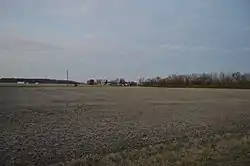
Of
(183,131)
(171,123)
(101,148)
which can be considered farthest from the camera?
(171,123)

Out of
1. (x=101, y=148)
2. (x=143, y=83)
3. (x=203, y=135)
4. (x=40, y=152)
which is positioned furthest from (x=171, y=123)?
(x=143, y=83)

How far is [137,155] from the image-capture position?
953 cm

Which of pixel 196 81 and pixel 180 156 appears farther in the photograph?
pixel 196 81

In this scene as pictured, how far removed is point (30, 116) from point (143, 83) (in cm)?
9840

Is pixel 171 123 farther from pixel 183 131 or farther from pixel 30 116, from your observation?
pixel 30 116

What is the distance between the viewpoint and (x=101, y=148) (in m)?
10.9

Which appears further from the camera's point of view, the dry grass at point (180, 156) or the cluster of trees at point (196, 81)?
the cluster of trees at point (196, 81)

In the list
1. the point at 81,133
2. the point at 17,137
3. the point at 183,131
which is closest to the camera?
the point at 17,137

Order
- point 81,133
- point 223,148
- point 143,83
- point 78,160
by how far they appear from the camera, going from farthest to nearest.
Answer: point 143,83
point 81,133
point 223,148
point 78,160

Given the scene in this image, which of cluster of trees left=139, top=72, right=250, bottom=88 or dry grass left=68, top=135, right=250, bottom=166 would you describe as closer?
dry grass left=68, top=135, right=250, bottom=166

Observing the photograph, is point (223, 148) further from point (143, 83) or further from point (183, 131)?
point (143, 83)

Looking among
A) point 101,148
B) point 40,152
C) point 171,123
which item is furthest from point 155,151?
point 171,123

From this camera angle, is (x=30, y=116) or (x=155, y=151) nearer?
(x=155, y=151)

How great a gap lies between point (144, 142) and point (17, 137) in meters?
4.37
